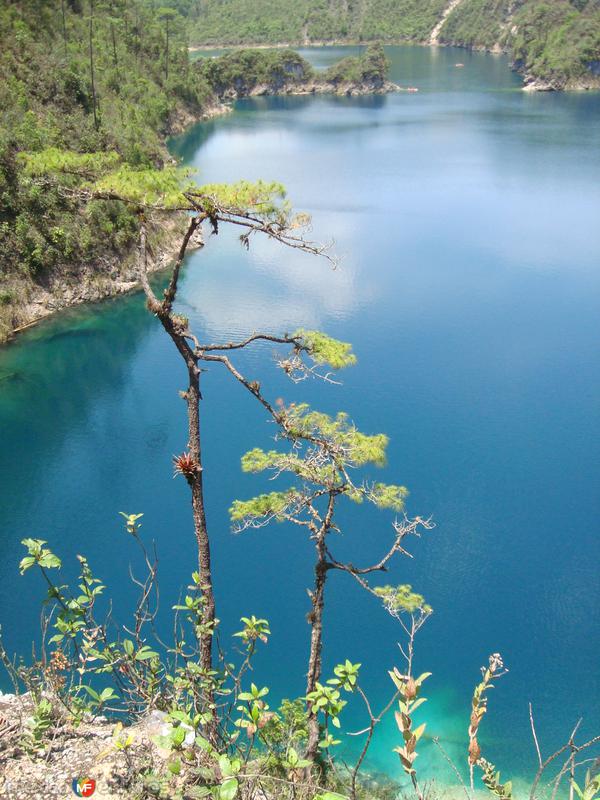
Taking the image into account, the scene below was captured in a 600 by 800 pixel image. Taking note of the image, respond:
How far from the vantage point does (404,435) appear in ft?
48.9

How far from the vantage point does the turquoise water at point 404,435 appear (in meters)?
10.4

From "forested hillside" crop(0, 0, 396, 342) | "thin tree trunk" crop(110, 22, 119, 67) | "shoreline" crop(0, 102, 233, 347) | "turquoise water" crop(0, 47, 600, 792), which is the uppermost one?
"thin tree trunk" crop(110, 22, 119, 67)

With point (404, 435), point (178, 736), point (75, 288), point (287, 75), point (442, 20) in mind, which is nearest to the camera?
point (178, 736)

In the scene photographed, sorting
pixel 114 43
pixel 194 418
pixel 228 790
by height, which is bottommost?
pixel 228 790

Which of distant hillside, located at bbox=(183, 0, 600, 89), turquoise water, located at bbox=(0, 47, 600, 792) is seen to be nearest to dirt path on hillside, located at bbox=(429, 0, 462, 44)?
distant hillside, located at bbox=(183, 0, 600, 89)

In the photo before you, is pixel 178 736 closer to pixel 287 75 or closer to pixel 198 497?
pixel 198 497

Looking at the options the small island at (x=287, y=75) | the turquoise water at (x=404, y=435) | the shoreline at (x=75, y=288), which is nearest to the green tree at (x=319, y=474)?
the turquoise water at (x=404, y=435)

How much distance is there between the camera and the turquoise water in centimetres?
1041

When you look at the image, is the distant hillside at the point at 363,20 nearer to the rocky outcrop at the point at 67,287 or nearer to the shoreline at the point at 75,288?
the shoreline at the point at 75,288

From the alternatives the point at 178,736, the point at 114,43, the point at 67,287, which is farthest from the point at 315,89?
the point at 178,736

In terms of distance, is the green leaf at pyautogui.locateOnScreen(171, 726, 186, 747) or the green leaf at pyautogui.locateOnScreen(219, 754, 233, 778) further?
the green leaf at pyautogui.locateOnScreen(171, 726, 186, 747)

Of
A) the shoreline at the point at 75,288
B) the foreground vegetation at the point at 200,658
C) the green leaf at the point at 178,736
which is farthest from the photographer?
the shoreline at the point at 75,288

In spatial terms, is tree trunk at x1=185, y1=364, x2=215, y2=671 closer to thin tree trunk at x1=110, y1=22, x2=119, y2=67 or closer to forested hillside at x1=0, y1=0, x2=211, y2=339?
forested hillside at x1=0, y1=0, x2=211, y2=339

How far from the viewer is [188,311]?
812 inches
